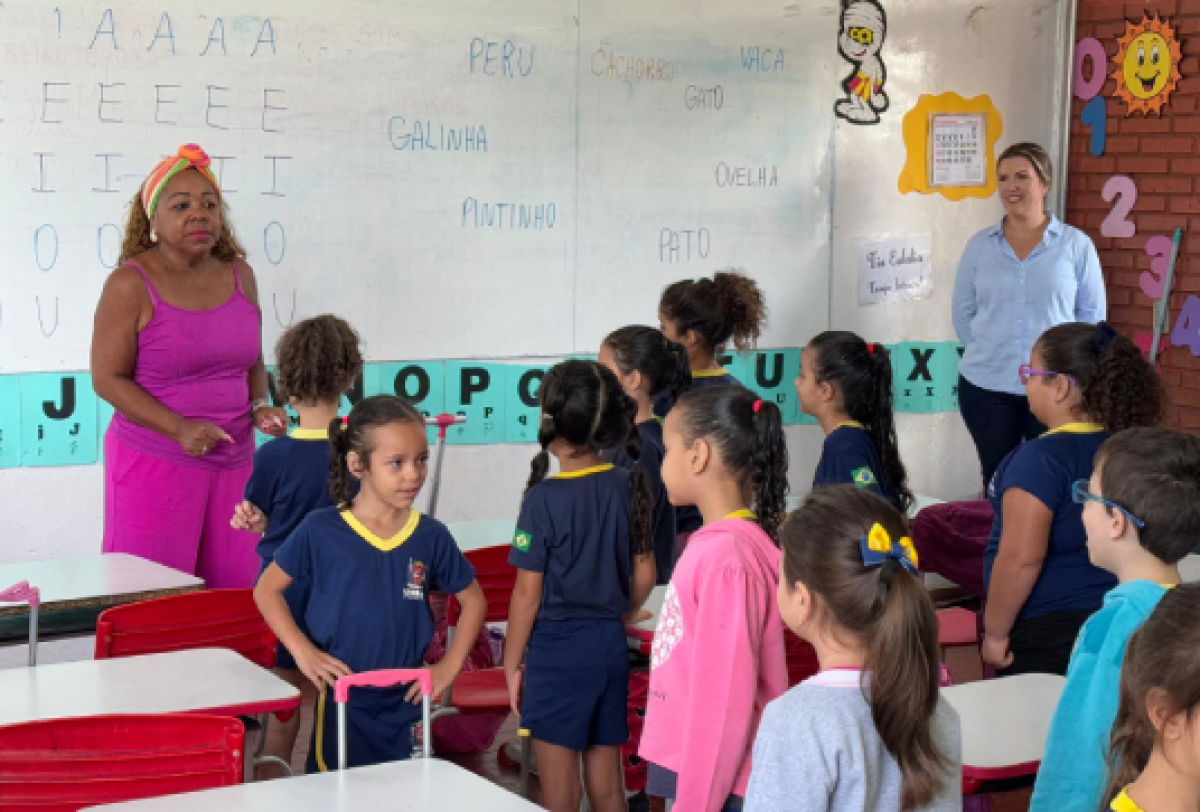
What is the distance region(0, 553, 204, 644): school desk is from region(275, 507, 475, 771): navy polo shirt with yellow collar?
1.71 feet

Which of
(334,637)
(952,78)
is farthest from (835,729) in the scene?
(952,78)

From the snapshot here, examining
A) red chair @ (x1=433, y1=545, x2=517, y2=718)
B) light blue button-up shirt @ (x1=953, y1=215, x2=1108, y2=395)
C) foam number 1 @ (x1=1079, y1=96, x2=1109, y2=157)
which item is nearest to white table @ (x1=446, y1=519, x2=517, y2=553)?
red chair @ (x1=433, y1=545, x2=517, y2=718)

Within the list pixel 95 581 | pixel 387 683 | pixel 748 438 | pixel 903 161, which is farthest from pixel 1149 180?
pixel 387 683

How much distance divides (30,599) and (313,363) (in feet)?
2.67

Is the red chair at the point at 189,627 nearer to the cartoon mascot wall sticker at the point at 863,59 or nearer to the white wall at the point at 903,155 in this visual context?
the white wall at the point at 903,155

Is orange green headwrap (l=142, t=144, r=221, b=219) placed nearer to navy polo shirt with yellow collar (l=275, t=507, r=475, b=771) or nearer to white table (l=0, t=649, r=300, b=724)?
navy polo shirt with yellow collar (l=275, t=507, r=475, b=771)

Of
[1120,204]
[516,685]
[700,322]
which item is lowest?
[516,685]

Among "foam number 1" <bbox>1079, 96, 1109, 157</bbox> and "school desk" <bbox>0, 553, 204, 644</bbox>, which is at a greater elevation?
"foam number 1" <bbox>1079, 96, 1109, 157</bbox>

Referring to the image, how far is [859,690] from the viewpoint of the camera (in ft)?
5.70

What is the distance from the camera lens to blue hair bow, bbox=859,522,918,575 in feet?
5.70

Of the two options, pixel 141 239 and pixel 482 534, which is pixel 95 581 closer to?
pixel 141 239

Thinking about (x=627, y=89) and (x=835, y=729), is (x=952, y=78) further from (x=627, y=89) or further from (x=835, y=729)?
(x=835, y=729)

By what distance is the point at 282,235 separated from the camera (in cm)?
481

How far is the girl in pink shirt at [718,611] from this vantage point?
2.13 meters
